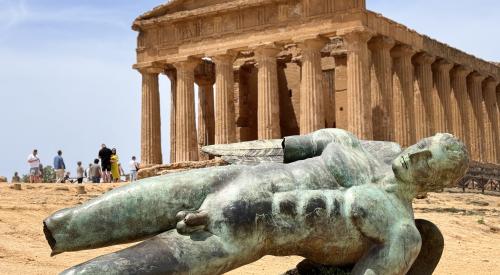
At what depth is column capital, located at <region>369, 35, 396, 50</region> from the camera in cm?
3303

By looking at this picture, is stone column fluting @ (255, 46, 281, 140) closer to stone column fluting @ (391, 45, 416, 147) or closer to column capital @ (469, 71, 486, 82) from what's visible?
stone column fluting @ (391, 45, 416, 147)

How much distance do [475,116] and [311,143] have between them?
3792 cm

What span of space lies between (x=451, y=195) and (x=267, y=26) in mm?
10805

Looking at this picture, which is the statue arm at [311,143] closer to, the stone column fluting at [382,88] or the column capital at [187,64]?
the stone column fluting at [382,88]

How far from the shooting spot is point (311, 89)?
106 ft

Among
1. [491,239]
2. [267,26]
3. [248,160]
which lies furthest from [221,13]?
[248,160]

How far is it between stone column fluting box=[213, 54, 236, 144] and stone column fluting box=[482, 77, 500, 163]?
14364mm

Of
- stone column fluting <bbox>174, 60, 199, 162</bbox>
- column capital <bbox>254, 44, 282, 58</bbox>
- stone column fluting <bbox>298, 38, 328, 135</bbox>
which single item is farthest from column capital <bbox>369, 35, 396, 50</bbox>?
stone column fluting <bbox>174, 60, 199, 162</bbox>

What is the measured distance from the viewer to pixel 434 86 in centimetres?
3856

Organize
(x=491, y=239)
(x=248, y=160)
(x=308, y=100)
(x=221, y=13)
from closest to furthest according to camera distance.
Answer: (x=248, y=160), (x=491, y=239), (x=308, y=100), (x=221, y=13)

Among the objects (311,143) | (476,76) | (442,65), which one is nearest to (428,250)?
(311,143)

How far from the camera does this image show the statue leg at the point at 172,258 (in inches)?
161

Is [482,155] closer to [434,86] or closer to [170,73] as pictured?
[434,86]

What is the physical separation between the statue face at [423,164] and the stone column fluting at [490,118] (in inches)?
1521
